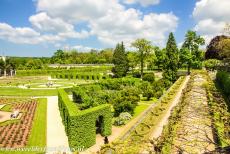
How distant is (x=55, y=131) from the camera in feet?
74.9

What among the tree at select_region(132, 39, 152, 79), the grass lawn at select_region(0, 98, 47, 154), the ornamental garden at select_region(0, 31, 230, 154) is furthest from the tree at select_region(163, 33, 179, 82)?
the grass lawn at select_region(0, 98, 47, 154)

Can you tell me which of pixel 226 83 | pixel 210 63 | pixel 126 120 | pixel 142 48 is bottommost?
pixel 126 120

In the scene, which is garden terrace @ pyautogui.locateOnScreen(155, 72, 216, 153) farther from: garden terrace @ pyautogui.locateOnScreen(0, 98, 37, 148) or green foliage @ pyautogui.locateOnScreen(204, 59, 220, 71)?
green foliage @ pyautogui.locateOnScreen(204, 59, 220, 71)

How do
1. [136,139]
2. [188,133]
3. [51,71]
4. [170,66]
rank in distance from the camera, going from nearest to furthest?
1. [136,139]
2. [188,133]
3. [170,66]
4. [51,71]

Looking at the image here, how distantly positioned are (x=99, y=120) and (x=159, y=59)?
52.1m

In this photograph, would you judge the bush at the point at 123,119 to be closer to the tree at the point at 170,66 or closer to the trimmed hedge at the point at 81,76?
the tree at the point at 170,66

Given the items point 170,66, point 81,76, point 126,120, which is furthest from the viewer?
point 81,76

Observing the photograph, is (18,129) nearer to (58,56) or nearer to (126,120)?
(126,120)

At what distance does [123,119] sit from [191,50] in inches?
1552

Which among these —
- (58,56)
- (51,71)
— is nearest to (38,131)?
(51,71)

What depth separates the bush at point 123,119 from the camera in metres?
24.6

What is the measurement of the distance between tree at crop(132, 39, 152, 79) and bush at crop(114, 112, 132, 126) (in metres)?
40.0

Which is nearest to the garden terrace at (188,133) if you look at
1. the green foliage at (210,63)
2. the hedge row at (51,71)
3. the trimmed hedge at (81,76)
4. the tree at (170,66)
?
the tree at (170,66)

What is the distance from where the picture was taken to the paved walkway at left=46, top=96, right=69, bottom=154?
762 inches
